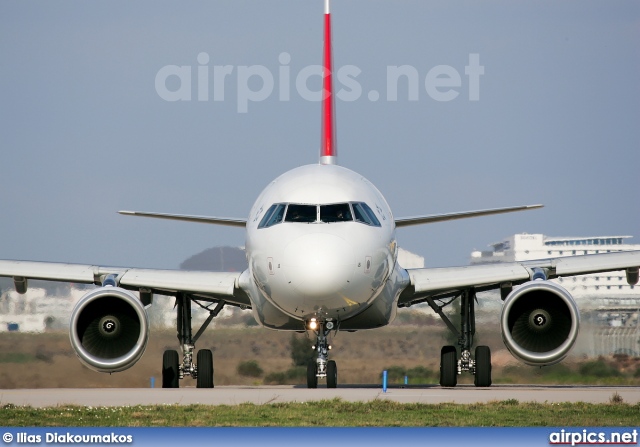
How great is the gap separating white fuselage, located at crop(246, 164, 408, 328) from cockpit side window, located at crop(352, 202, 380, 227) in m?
0.01

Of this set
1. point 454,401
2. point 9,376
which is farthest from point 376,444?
point 9,376

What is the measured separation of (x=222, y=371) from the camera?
1066 inches

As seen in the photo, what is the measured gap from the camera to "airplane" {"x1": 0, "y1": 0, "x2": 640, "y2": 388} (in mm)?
18312

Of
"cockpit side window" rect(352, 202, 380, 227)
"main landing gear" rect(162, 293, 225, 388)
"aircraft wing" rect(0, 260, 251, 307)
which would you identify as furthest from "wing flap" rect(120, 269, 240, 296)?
"cockpit side window" rect(352, 202, 380, 227)

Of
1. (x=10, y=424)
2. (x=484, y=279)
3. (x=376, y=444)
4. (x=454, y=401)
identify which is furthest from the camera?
(x=484, y=279)

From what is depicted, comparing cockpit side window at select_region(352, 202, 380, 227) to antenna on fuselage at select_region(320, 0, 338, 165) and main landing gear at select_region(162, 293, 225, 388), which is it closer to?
main landing gear at select_region(162, 293, 225, 388)

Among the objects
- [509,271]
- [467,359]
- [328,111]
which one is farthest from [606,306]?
[328,111]

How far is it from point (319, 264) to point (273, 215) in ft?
5.45

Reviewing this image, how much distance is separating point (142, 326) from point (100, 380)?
6.75 metres

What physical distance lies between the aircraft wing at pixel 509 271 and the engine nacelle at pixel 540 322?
3.71 ft

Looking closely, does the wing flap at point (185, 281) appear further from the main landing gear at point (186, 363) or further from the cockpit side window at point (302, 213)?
the cockpit side window at point (302, 213)

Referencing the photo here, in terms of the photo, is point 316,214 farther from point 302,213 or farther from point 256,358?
point 256,358

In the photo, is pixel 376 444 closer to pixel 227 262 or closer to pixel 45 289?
pixel 45 289

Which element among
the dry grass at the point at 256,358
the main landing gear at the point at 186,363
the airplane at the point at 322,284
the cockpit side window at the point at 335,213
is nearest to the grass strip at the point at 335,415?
the airplane at the point at 322,284
